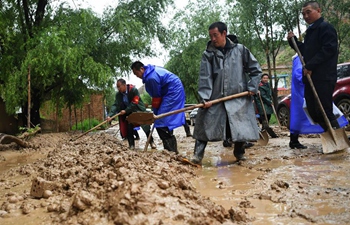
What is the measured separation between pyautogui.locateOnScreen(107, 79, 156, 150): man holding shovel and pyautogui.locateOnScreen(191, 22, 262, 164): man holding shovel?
278cm

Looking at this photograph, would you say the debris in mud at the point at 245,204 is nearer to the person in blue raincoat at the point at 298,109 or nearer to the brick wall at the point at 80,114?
the person in blue raincoat at the point at 298,109

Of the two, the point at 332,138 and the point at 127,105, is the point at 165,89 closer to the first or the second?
the point at 127,105

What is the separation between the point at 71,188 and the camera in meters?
3.04

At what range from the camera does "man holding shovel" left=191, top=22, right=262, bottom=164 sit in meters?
4.44

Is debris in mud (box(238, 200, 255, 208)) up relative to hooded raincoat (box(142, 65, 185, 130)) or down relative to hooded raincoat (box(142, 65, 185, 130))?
down

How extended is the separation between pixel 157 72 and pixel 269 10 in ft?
45.4

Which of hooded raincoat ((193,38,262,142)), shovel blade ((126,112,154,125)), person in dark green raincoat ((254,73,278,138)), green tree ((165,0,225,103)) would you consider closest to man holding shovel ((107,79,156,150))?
shovel blade ((126,112,154,125))

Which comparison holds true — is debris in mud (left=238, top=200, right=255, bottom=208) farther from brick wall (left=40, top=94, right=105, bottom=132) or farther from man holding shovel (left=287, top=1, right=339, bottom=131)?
brick wall (left=40, top=94, right=105, bottom=132)

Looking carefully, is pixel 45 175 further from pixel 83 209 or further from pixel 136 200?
pixel 136 200

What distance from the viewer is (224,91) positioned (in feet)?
14.9

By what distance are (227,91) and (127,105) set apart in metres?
3.50

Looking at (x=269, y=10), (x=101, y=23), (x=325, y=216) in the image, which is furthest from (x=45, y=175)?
(x=269, y=10)

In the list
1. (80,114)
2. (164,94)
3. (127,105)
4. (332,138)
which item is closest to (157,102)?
(164,94)

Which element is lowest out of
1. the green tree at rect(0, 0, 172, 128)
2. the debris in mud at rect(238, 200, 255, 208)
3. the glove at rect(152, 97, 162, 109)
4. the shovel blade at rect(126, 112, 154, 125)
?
the debris in mud at rect(238, 200, 255, 208)
